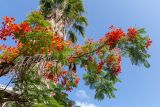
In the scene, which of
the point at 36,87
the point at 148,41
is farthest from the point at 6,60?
the point at 148,41

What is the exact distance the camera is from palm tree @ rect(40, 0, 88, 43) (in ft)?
52.7

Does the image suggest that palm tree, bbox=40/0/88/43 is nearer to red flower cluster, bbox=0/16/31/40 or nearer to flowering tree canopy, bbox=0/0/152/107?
flowering tree canopy, bbox=0/0/152/107

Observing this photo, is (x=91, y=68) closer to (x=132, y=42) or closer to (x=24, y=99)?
(x=132, y=42)

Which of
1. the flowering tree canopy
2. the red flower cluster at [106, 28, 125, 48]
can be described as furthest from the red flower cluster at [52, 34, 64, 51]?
the red flower cluster at [106, 28, 125, 48]

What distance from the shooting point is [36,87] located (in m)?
10.4

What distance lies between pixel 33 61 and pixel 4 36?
1.38m

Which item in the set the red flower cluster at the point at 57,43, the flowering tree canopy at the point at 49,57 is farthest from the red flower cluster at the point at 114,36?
the red flower cluster at the point at 57,43

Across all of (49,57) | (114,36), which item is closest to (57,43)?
(49,57)

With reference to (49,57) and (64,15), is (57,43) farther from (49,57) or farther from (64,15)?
(64,15)

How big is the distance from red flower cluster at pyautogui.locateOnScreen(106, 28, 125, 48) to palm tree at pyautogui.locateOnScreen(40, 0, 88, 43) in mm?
2681

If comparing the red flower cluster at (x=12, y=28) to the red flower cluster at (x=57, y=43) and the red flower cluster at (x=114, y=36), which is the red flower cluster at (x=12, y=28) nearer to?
the red flower cluster at (x=57, y=43)

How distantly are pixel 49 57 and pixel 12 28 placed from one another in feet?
5.08

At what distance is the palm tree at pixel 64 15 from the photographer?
16.1m

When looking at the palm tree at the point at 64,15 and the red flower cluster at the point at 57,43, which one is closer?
the red flower cluster at the point at 57,43
